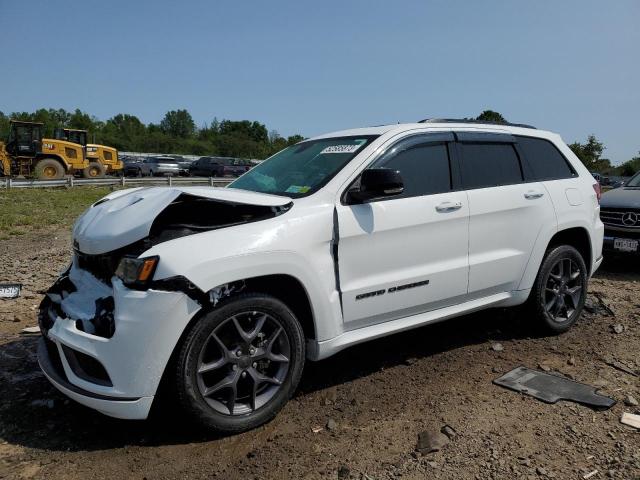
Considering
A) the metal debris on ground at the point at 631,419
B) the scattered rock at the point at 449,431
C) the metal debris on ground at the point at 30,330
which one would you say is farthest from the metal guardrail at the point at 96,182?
the metal debris on ground at the point at 631,419

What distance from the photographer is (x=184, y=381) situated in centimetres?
278

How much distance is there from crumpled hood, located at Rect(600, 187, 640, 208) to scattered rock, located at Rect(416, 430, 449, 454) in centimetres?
599

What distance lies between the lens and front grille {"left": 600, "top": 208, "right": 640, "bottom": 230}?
7.39 meters

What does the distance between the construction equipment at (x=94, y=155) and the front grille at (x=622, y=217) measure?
25.9m

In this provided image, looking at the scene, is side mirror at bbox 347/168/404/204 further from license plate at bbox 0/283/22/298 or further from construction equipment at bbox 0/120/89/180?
construction equipment at bbox 0/120/89/180

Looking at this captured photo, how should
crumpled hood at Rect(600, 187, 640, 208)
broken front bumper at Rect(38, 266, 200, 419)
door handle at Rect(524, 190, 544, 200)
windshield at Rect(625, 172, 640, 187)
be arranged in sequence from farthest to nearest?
windshield at Rect(625, 172, 640, 187)
crumpled hood at Rect(600, 187, 640, 208)
door handle at Rect(524, 190, 544, 200)
broken front bumper at Rect(38, 266, 200, 419)

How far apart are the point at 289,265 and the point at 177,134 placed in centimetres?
12453

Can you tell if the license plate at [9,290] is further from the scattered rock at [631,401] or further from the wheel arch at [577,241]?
the scattered rock at [631,401]

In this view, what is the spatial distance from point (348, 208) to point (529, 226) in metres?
1.83

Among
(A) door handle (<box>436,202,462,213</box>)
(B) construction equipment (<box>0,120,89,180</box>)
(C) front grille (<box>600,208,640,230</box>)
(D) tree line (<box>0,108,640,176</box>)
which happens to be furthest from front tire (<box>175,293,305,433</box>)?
(D) tree line (<box>0,108,640,176</box>)

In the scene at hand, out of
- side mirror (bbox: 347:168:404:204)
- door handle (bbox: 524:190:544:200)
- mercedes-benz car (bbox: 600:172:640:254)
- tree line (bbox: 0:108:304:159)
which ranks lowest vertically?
mercedes-benz car (bbox: 600:172:640:254)

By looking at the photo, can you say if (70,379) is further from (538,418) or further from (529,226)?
(529,226)

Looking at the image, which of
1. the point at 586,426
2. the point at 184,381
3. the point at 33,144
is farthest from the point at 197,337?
the point at 33,144

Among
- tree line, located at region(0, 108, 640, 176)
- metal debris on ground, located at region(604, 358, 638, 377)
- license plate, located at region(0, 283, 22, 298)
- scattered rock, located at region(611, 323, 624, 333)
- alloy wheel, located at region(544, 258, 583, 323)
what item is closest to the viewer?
metal debris on ground, located at region(604, 358, 638, 377)
